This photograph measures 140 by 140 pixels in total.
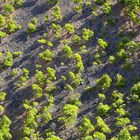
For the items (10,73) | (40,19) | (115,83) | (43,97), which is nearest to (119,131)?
(115,83)

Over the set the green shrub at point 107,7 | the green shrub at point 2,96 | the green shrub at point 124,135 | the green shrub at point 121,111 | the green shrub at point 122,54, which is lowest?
the green shrub at point 124,135

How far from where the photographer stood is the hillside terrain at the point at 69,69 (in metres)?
44.0

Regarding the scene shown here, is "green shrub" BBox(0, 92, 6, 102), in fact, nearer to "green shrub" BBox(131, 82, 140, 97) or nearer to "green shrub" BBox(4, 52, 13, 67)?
"green shrub" BBox(4, 52, 13, 67)

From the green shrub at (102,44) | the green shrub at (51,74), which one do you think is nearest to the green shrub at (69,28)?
the green shrub at (102,44)

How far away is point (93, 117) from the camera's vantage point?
44.2m

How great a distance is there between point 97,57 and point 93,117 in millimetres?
6396

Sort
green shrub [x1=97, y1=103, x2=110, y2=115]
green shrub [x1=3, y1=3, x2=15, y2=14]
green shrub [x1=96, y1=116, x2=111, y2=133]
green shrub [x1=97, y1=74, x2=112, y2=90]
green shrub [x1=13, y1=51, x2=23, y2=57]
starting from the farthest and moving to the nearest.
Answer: green shrub [x1=3, y1=3, x2=15, y2=14]
green shrub [x1=13, y1=51, x2=23, y2=57]
green shrub [x1=97, y1=74, x2=112, y2=90]
green shrub [x1=97, y1=103, x2=110, y2=115]
green shrub [x1=96, y1=116, x2=111, y2=133]

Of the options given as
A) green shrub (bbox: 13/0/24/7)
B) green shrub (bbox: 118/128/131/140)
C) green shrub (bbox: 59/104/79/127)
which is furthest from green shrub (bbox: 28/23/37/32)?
green shrub (bbox: 118/128/131/140)

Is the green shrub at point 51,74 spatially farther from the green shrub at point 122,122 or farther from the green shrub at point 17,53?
the green shrub at point 122,122

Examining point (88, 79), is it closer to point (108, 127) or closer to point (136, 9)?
point (108, 127)

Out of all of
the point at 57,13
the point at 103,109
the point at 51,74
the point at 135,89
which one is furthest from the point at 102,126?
the point at 57,13

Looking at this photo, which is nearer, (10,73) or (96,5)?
(10,73)

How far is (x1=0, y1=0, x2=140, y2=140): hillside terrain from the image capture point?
44.0 meters

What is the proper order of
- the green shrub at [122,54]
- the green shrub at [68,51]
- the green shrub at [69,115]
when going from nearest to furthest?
the green shrub at [69,115] < the green shrub at [122,54] < the green shrub at [68,51]
